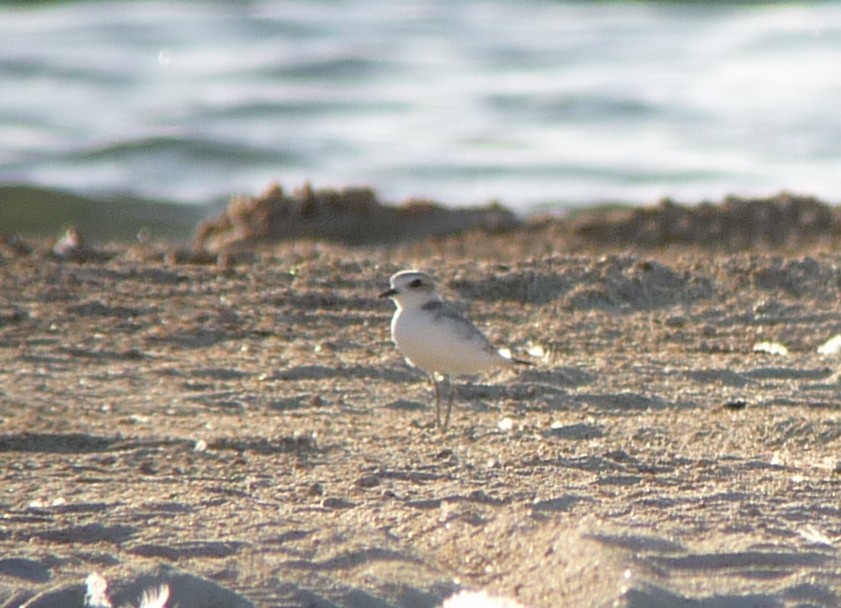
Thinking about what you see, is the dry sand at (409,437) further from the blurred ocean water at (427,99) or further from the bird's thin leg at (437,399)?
the blurred ocean water at (427,99)

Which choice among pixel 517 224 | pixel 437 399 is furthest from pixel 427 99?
pixel 437 399

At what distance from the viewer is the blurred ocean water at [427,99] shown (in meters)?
14.5

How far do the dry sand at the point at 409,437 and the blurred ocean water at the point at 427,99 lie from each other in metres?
6.25

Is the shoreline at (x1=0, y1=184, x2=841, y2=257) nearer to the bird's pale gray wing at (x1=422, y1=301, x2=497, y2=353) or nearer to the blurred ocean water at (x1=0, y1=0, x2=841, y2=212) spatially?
the blurred ocean water at (x1=0, y1=0, x2=841, y2=212)

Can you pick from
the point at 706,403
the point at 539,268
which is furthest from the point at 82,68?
the point at 706,403

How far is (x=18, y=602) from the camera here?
4082 millimetres

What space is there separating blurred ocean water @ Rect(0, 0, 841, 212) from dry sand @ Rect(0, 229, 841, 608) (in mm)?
6248

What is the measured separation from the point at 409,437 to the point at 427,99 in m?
12.8

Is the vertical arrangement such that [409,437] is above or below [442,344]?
below

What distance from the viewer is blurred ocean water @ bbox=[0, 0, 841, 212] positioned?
14508 millimetres

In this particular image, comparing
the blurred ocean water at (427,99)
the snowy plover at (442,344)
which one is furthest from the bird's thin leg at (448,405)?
the blurred ocean water at (427,99)

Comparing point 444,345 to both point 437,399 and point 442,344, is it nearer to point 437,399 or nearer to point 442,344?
point 442,344

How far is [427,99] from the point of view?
1786cm

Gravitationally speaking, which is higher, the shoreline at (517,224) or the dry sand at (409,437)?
the shoreline at (517,224)
